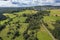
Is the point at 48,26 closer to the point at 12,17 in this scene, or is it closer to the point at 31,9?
the point at 31,9

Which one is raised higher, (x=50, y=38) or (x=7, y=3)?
(x=7, y=3)

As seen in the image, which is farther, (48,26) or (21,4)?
(21,4)

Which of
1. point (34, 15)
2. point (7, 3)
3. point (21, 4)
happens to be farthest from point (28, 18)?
point (7, 3)

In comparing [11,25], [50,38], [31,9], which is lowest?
[50,38]

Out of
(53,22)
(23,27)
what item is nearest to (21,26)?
(23,27)

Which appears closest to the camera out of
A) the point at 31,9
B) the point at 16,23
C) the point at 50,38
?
the point at 50,38

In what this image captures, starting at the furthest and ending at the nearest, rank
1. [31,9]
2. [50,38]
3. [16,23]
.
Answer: [31,9] → [16,23] → [50,38]

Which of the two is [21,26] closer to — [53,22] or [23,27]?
[23,27]

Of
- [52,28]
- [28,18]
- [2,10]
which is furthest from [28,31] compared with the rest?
[2,10]
